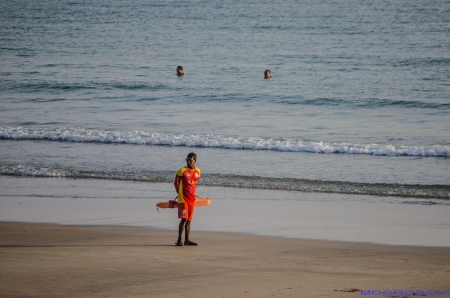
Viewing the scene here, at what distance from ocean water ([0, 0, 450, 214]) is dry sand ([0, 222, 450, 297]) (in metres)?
3.76

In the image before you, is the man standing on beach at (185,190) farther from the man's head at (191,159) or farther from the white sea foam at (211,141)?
the white sea foam at (211,141)

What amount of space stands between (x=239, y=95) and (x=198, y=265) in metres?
18.5

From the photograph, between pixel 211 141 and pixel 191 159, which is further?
pixel 211 141

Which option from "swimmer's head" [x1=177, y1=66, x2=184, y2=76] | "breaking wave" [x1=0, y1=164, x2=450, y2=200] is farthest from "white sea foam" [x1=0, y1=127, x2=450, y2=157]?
"swimmer's head" [x1=177, y1=66, x2=184, y2=76]

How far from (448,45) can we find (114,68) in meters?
18.2

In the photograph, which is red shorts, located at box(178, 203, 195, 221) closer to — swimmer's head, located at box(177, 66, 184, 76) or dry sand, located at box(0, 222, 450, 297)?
dry sand, located at box(0, 222, 450, 297)

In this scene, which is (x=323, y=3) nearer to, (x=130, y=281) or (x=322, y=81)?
(x=322, y=81)

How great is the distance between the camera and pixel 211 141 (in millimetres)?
17125

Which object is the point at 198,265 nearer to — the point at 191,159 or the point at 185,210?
the point at 185,210

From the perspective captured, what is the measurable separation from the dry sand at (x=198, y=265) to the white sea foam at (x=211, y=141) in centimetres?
760

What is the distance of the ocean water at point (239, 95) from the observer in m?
14.2

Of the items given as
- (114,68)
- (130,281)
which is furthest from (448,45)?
(130,281)

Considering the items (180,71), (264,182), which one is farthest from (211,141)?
(180,71)

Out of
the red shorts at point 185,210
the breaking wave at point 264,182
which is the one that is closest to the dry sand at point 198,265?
the red shorts at point 185,210
